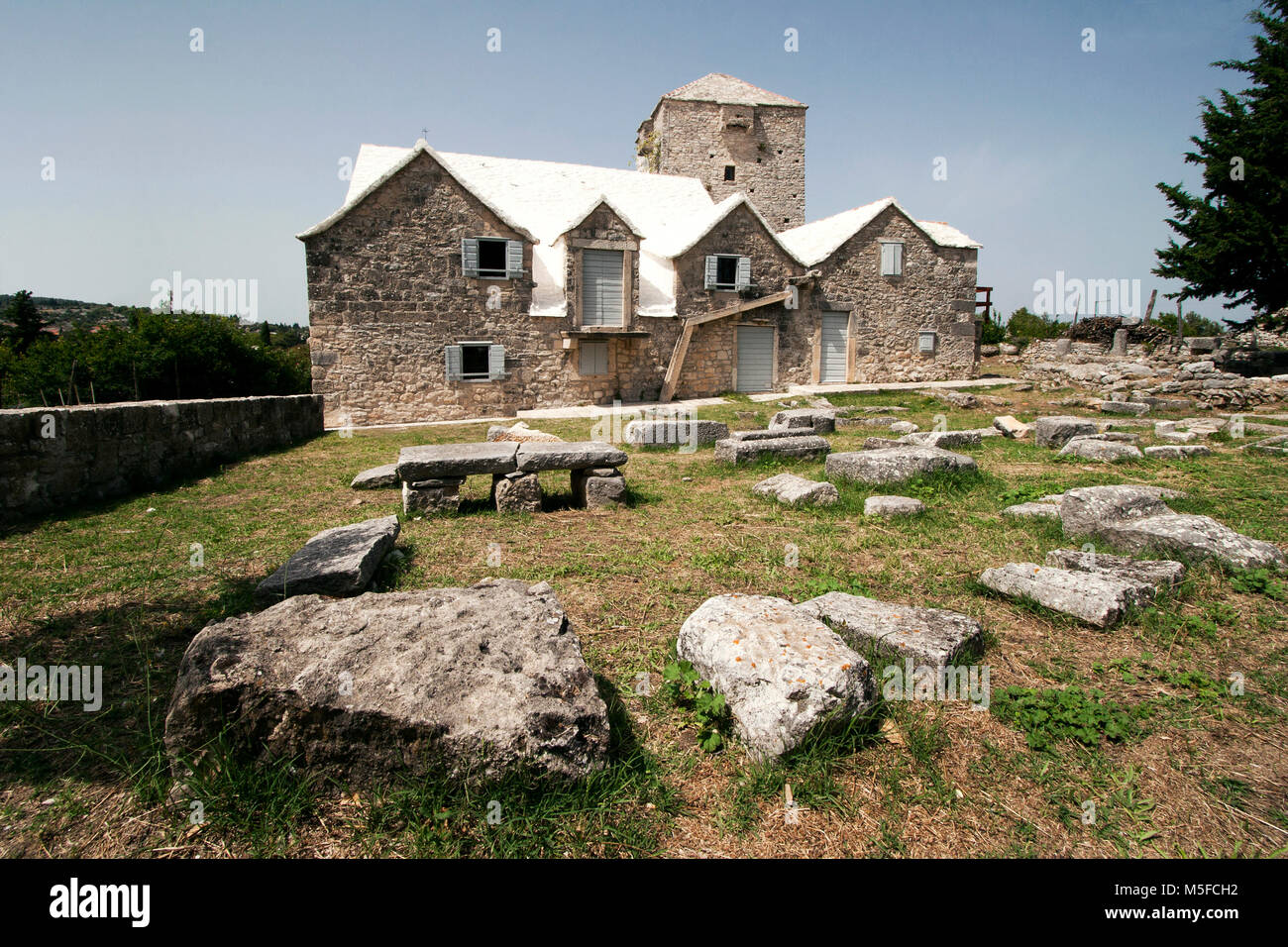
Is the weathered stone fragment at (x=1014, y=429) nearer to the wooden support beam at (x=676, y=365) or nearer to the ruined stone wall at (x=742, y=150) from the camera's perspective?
the wooden support beam at (x=676, y=365)

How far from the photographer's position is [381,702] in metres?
2.48

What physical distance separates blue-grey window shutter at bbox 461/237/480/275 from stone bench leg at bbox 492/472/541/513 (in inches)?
506

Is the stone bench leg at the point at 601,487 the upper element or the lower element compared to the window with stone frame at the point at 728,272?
lower

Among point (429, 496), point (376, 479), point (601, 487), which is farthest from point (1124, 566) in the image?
point (376, 479)

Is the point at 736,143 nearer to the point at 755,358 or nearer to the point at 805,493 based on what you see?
the point at 755,358

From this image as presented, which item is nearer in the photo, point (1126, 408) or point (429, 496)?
point (429, 496)

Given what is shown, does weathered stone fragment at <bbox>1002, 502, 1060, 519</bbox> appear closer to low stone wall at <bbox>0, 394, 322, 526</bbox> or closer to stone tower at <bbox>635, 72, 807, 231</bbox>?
low stone wall at <bbox>0, 394, 322, 526</bbox>

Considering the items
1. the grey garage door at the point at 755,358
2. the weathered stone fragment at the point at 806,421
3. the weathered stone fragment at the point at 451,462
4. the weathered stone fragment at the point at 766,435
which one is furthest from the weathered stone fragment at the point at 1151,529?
the grey garage door at the point at 755,358

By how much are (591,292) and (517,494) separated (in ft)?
45.5

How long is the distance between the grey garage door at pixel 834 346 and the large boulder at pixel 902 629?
19538 millimetres

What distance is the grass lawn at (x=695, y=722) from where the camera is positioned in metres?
2.35

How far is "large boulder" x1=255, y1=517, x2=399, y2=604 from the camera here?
4219 millimetres
